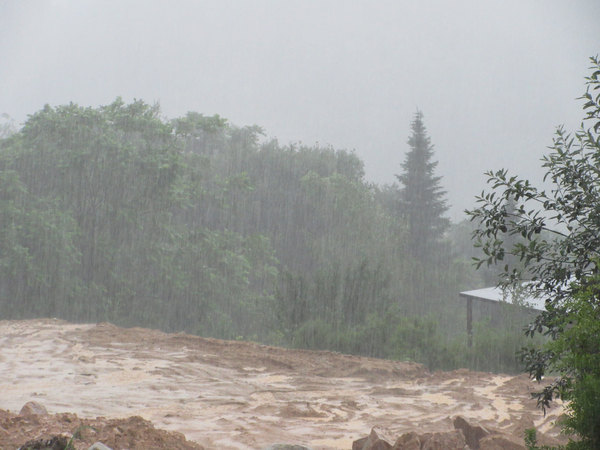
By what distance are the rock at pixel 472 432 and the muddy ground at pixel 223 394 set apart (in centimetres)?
37

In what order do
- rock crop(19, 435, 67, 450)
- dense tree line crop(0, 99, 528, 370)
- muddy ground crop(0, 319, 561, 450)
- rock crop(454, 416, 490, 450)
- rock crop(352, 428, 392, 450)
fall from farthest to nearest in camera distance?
dense tree line crop(0, 99, 528, 370) → muddy ground crop(0, 319, 561, 450) → rock crop(454, 416, 490, 450) → rock crop(352, 428, 392, 450) → rock crop(19, 435, 67, 450)

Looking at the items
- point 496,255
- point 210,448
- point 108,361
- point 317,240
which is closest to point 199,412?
point 210,448

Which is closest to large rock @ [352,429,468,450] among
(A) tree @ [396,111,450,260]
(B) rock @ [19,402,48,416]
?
(B) rock @ [19,402,48,416]

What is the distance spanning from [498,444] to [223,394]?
4439 millimetres

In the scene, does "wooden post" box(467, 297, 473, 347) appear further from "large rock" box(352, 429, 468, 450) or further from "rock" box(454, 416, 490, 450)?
"large rock" box(352, 429, 468, 450)

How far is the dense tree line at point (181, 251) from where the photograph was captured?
604 inches

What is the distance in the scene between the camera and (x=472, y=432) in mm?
4492

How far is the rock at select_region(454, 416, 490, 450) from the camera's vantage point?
4.41 metres

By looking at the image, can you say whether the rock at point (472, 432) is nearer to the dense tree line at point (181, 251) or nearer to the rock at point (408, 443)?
the rock at point (408, 443)

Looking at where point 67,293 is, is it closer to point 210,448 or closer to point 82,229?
point 82,229

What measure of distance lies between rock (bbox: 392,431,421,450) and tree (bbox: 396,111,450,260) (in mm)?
34328

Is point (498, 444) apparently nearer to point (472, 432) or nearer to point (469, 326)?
point (472, 432)

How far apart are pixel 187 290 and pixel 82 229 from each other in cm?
481

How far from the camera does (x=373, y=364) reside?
10281 mm
